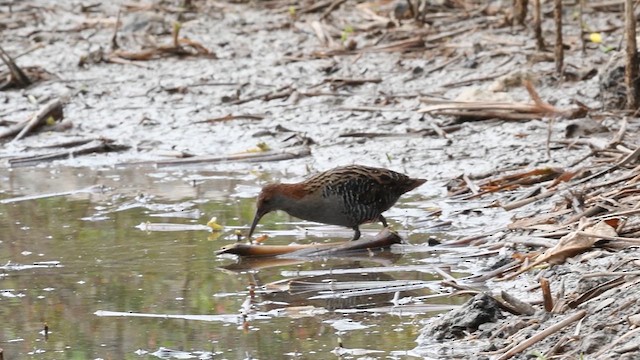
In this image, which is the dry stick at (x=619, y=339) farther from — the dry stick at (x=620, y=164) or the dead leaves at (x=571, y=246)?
the dry stick at (x=620, y=164)

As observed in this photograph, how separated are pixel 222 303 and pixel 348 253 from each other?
A: 1.29 metres

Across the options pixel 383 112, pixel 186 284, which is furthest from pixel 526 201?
pixel 383 112

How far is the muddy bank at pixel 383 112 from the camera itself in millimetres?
6715

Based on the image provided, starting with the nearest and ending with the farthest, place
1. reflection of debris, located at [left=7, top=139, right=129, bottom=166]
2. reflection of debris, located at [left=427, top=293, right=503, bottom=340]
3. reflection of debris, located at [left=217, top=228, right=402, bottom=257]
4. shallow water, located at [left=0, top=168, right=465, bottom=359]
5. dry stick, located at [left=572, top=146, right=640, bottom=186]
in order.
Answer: reflection of debris, located at [left=427, top=293, right=503, bottom=340] < shallow water, located at [left=0, top=168, right=465, bottom=359] < reflection of debris, located at [left=217, top=228, right=402, bottom=257] < dry stick, located at [left=572, top=146, right=640, bottom=186] < reflection of debris, located at [left=7, top=139, right=129, bottom=166]

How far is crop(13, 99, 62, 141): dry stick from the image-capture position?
39.5ft

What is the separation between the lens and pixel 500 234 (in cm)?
752

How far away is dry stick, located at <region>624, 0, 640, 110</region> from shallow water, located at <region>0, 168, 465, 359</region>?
1910 mm

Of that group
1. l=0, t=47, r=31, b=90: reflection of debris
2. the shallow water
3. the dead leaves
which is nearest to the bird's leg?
the shallow water

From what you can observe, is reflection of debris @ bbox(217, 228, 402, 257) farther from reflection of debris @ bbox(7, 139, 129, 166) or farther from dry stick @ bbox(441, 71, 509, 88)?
dry stick @ bbox(441, 71, 509, 88)

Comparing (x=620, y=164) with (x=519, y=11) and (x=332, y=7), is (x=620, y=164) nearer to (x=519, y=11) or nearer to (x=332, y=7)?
(x=519, y=11)

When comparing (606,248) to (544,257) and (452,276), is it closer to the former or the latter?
(544,257)

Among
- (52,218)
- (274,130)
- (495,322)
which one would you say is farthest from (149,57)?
(495,322)

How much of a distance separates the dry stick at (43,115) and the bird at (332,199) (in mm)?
4624

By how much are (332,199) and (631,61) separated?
3200 millimetres
